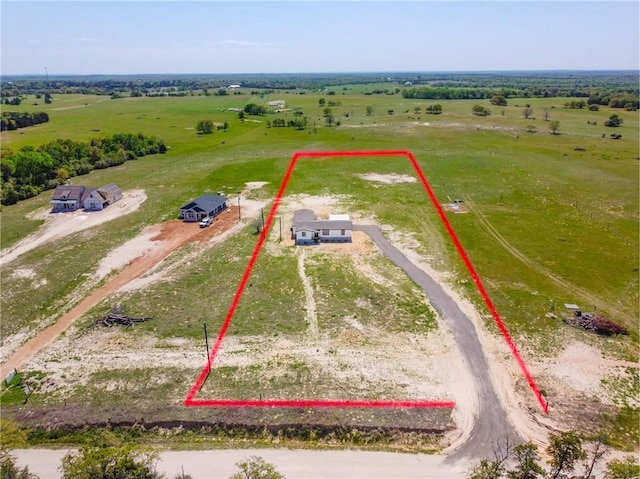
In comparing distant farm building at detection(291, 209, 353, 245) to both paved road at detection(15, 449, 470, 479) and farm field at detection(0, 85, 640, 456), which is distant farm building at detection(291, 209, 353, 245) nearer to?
farm field at detection(0, 85, 640, 456)

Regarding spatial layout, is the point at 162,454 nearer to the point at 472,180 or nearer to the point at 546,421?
the point at 546,421

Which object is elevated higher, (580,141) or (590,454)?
(580,141)

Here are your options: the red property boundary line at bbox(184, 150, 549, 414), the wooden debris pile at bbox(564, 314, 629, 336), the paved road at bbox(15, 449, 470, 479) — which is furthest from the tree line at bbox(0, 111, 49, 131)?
the wooden debris pile at bbox(564, 314, 629, 336)

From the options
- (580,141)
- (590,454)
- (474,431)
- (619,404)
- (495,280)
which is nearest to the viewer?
(590,454)

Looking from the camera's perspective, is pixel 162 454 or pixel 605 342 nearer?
pixel 162 454

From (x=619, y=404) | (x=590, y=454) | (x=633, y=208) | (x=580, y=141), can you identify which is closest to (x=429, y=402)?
(x=590, y=454)

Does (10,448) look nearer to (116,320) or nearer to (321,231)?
(116,320)

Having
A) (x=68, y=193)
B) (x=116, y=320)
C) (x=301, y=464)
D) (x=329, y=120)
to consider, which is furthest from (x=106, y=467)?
(x=329, y=120)
